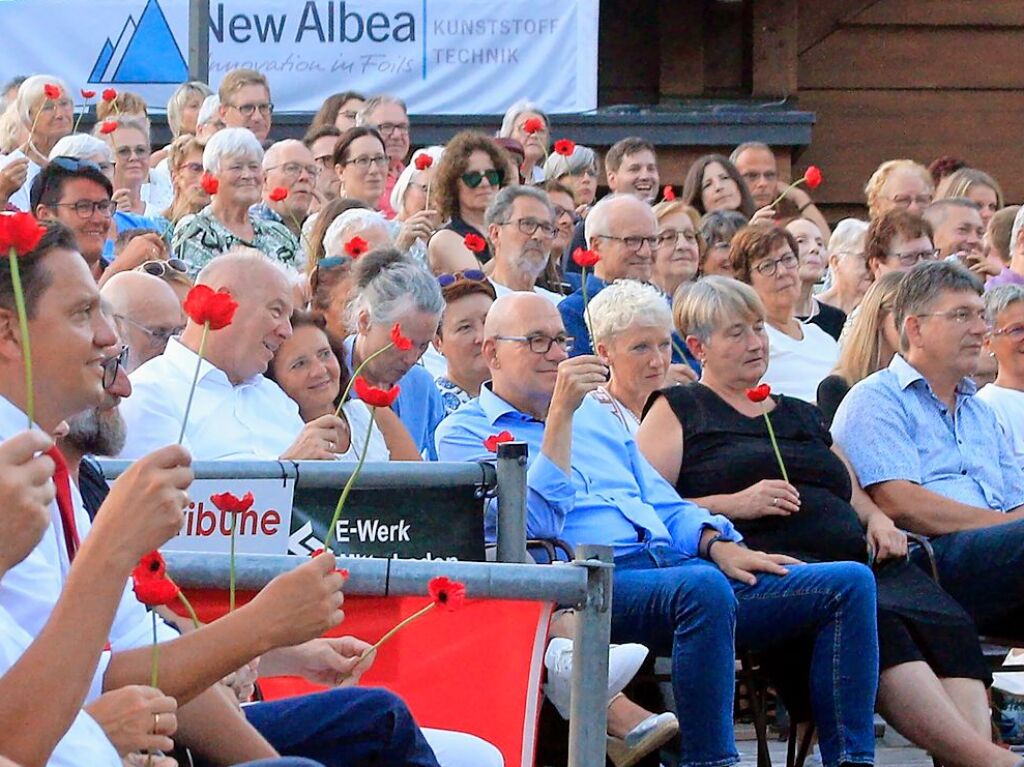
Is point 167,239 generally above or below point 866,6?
below

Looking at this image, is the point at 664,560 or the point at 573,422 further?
the point at 573,422

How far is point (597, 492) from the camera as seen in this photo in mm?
5496

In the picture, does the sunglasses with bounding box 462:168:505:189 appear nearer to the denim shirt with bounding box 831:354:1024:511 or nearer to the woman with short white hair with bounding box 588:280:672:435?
the woman with short white hair with bounding box 588:280:672:435

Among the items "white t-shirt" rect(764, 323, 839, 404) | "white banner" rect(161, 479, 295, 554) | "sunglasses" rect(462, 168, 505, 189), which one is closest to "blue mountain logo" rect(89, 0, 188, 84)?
"sunglasses" rect(462, 168, 505, 189)

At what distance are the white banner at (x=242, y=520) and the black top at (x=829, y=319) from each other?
13.9 feet

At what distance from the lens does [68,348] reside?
3090 mm

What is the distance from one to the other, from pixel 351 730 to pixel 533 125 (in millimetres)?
6026

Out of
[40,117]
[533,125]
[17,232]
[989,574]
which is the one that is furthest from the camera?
[533,125]

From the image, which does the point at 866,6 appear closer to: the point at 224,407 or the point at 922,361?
the point at 922,361

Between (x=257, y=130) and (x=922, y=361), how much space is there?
13.4ft

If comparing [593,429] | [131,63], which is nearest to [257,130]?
[131,63]

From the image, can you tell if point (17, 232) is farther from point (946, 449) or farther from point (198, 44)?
point (198, 44)

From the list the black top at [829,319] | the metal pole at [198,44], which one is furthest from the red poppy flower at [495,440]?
the metal pole at [198,44]

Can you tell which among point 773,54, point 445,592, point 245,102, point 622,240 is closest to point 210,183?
point 622,240
